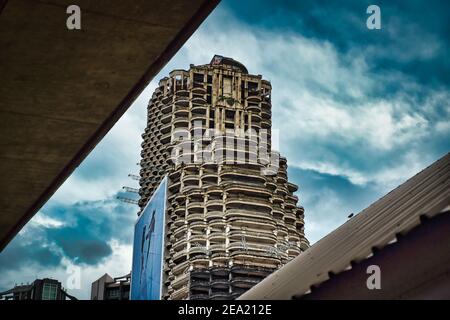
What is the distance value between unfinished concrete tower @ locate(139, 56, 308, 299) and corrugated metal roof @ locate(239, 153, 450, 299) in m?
86.7

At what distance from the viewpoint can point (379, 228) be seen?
7785mm

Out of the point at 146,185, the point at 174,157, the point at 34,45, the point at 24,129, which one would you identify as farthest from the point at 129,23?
the point at 146,185

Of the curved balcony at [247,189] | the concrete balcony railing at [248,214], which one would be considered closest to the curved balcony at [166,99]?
the curved balcony at [247,189]

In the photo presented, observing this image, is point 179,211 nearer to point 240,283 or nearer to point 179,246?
point 179,246

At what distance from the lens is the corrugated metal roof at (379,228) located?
6762 mm

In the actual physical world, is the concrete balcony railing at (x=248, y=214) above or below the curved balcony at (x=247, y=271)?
above

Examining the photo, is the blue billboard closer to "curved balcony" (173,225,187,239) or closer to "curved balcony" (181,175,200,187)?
"curved balcony" (173,225,187,239)

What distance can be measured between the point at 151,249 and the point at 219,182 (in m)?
77.7

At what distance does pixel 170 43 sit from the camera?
7250 millimetres

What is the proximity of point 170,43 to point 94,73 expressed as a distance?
905 millimetres

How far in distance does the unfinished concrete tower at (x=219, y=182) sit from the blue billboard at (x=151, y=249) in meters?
57.4

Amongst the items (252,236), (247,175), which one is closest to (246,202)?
(252,236)

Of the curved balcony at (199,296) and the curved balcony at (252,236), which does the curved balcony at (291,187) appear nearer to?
the curved balcony at (252,236)

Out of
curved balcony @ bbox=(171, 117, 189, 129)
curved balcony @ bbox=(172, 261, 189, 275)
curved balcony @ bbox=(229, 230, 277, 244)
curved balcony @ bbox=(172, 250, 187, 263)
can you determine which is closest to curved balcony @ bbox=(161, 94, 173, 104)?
curved balcony @ bbox=(171, 117, 189, 129)
